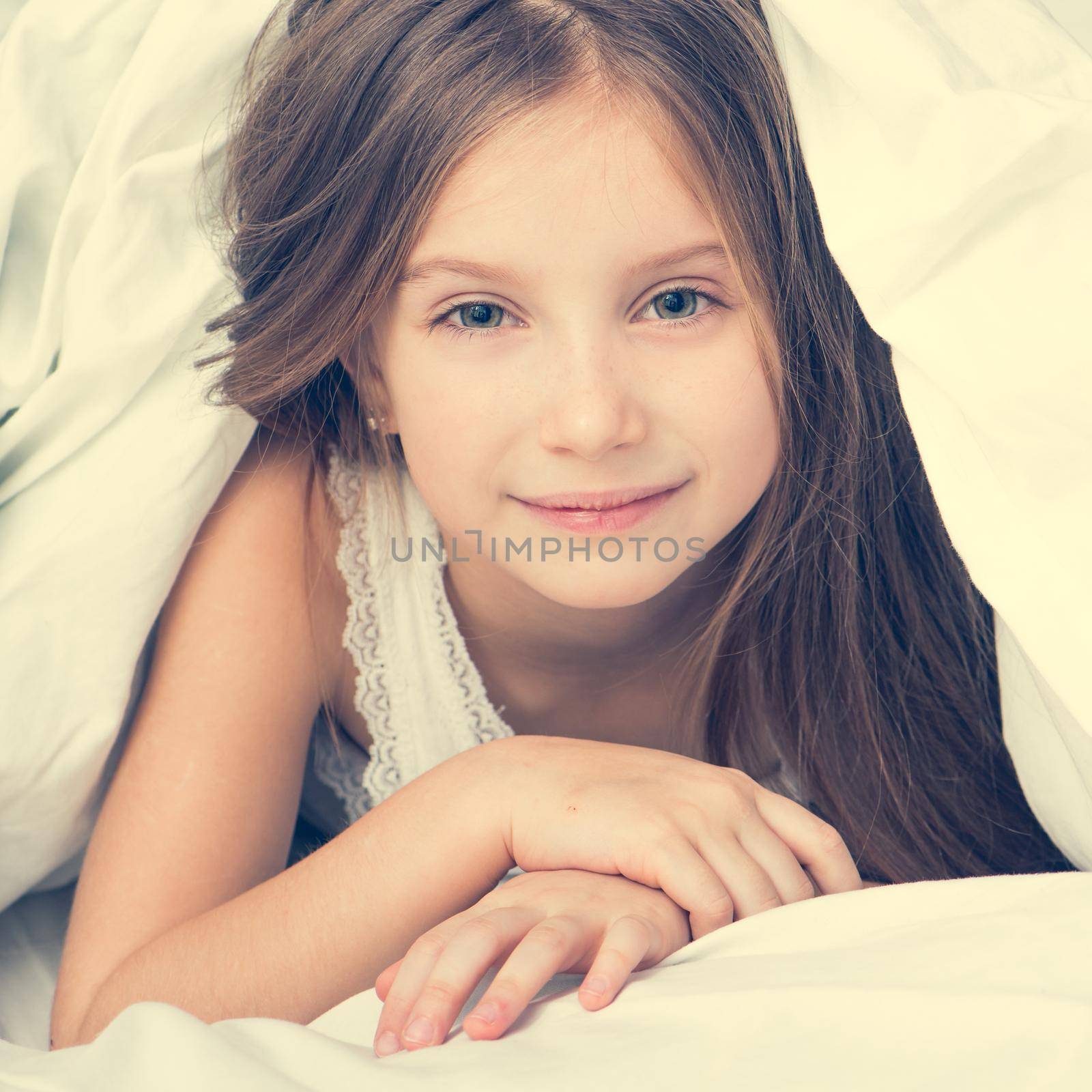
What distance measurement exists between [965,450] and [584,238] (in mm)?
274

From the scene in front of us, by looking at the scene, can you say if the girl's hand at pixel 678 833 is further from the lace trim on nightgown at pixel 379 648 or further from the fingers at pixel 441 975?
the lace trim on nightgown at pixel 379 648

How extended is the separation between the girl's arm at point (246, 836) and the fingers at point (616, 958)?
14 cm

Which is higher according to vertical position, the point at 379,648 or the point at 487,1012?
the point at 379,648

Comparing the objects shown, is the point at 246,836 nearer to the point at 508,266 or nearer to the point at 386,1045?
the point at 386,1045

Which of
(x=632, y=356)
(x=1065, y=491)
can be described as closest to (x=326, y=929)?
(x=632, y=356)

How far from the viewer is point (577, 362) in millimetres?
767

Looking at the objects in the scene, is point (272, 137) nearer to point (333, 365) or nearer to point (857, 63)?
point (333, 365)

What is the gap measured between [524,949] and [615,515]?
352mm

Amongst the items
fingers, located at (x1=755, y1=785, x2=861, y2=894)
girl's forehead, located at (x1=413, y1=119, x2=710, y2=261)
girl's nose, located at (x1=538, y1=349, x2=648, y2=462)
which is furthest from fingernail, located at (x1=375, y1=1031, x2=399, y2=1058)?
girl's forehead, located at (x1=413, y1=119, x2=710, y2=261)

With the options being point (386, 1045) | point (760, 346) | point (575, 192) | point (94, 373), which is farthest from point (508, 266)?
point (386, 1045)

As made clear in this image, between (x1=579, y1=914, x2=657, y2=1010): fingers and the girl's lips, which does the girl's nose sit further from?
(x1=579, y1=914, x2=657, y2=1010): fingers

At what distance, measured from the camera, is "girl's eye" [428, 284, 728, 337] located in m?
0.81

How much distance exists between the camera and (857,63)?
27.8 inches

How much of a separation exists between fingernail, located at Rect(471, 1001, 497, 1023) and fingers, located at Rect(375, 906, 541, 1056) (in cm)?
3
